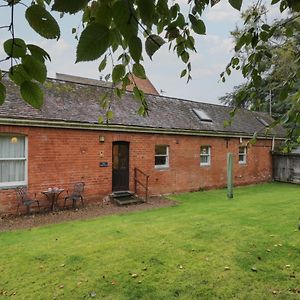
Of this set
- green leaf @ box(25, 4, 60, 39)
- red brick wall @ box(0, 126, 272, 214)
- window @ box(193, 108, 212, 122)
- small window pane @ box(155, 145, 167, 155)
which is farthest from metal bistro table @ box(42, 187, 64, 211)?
green leaf @ box(25, 4, 60, 39)

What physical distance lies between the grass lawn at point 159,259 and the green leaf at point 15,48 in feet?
12.8

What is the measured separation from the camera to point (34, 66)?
975 millimetres

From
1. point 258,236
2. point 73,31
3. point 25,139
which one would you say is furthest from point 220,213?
point 73,31

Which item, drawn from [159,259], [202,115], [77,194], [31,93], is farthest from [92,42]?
[202,115]

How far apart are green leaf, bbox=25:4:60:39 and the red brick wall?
35.1 feet

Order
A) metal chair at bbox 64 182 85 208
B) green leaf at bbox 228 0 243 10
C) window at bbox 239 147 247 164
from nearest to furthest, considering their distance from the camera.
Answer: green leaf at bbox 228 0 243 10 < metal chair at bbox 64 182 85 208 < window at bbox 239 147 247 164

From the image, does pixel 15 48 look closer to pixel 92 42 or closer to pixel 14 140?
pixel 92 42

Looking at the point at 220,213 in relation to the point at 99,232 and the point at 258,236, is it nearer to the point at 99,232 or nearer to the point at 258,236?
the point at 258,236

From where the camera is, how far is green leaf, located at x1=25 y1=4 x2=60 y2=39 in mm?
919

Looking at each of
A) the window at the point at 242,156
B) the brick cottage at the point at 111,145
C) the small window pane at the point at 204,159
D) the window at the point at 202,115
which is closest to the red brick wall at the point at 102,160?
the brick cottage at the point at 111,145

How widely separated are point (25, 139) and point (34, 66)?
11027 mm

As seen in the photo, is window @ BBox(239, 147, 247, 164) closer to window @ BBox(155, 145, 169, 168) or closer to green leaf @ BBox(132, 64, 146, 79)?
window @ BBox(155, 145, 169, 168)

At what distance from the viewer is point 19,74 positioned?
0.98 meters

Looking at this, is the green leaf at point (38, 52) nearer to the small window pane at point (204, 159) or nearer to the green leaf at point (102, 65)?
the green leaf at point (102, 65)
